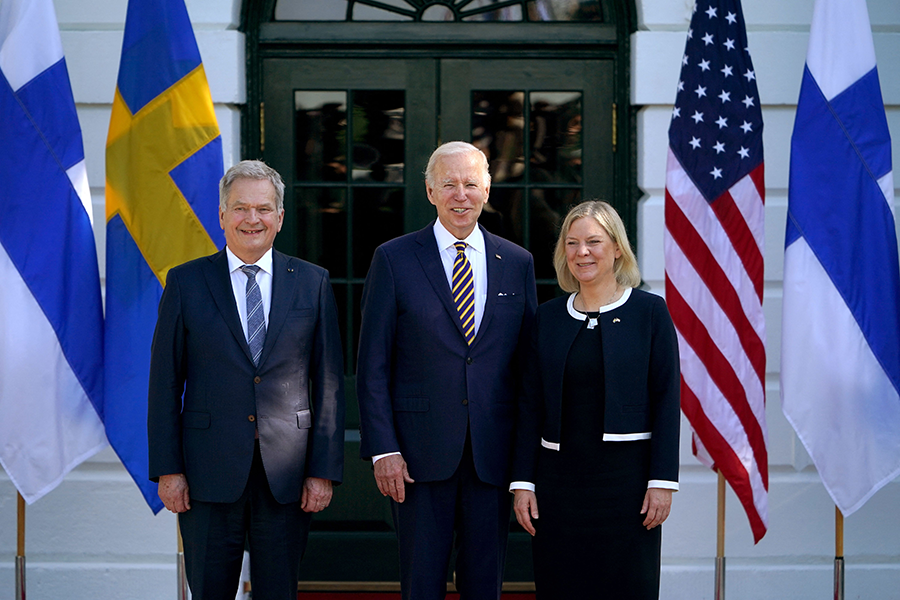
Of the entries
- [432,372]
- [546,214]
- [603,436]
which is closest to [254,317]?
[432,372]

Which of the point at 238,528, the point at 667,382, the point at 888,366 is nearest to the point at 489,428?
the point at 667,382

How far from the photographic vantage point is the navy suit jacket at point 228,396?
2667 mm

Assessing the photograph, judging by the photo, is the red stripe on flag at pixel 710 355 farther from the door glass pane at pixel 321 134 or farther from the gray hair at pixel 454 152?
the door glass pane at pixel 321 134

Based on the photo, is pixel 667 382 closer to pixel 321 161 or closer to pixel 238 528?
pixel 238 528

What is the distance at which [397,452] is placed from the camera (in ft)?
8.99

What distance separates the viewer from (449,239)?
113 inches

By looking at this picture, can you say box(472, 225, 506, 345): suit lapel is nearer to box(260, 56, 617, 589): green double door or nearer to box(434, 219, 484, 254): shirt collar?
box(434, 219, 484, 254): shirt collar

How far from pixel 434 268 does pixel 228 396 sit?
76 centimetres

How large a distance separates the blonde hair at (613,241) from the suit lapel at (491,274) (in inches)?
7.6

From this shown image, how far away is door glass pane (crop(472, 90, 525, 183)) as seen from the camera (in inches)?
171

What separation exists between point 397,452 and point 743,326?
1507mm

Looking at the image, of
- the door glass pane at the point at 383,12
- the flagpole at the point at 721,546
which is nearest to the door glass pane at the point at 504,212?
the door glass pane at the point at 383,12

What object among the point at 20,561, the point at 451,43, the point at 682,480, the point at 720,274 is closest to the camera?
the point at 720,274

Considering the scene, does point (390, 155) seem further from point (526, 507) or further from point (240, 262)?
point (526, 507)
